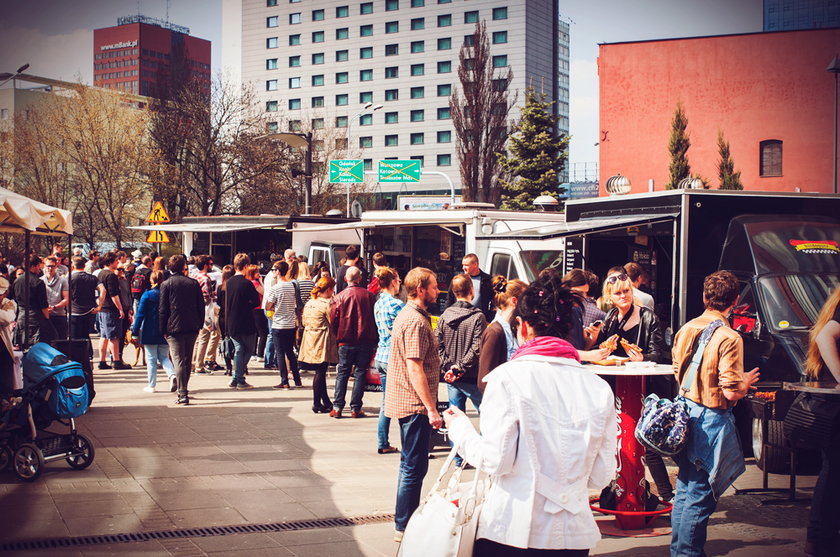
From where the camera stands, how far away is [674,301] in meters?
9.48

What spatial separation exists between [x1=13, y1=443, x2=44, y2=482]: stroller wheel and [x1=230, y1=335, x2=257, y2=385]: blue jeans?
5353 millimetres

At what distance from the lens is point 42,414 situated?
25.1 feet

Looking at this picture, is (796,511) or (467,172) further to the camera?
(467,172)

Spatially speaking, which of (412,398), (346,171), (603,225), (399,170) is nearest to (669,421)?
(412,398)

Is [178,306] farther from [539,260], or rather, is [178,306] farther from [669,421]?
[669,421]

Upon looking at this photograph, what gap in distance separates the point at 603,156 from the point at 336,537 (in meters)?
36.9

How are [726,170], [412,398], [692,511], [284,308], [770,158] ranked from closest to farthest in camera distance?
[692,511] → [412,398] → [284,308] → [726,170] → [770,158]

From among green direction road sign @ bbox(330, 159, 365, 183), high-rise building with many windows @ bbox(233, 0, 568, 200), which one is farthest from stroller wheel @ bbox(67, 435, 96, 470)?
high-rise building with many windows @ bbox(233, 0, 568, 200)

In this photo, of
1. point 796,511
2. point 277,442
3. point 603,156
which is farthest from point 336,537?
point 603,156

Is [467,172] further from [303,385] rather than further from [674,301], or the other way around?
[674,301]

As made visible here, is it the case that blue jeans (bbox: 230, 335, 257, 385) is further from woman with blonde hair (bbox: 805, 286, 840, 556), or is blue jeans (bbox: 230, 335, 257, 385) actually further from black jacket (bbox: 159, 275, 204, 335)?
woman with blonde hair (bbox: 805, 286, 840, 556)

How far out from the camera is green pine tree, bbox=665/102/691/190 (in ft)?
121

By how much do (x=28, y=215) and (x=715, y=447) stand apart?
682 cm

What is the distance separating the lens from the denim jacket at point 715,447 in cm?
514
